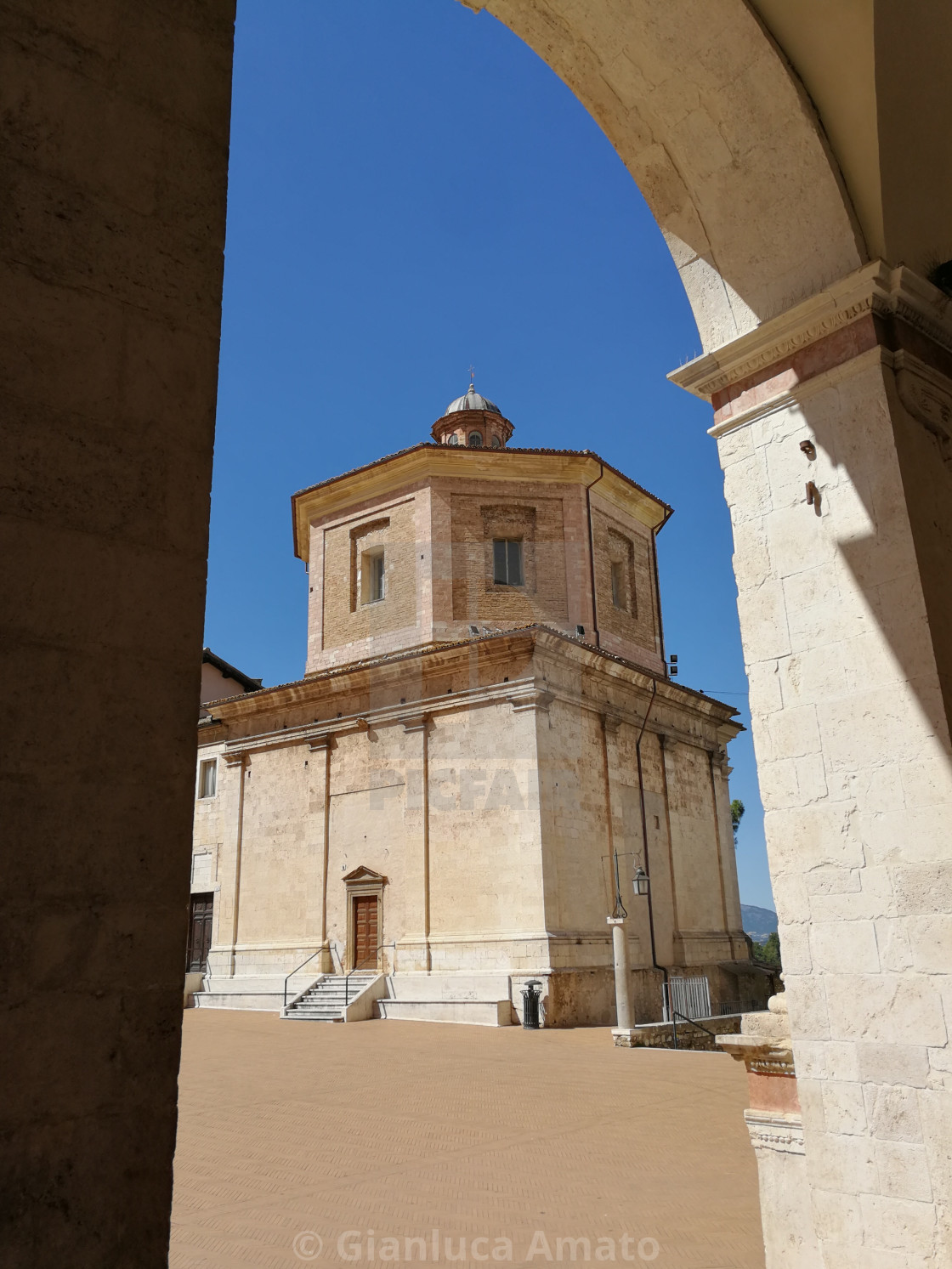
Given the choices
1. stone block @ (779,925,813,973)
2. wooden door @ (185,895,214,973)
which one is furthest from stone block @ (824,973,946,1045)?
wooden door @ (185,895,214,973)

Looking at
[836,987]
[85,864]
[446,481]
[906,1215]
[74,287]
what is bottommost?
[906,1215]

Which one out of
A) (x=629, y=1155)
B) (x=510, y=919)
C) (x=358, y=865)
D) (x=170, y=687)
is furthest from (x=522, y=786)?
(x=170, y=687)

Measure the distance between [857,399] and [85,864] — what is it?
456 centimetres

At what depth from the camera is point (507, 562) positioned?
2492 cm

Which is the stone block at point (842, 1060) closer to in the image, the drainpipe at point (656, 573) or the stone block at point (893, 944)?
the stone block at point (893, 944)

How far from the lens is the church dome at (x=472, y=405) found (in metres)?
29.5

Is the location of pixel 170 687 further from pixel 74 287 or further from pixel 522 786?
pixel 522 786

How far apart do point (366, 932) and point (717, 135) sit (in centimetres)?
1965

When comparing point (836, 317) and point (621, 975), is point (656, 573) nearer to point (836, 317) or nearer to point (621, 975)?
point (621, 975)

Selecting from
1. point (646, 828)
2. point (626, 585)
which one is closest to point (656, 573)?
point (626, 585)

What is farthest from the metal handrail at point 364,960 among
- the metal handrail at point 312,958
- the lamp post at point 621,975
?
the lamp post at point 621,975

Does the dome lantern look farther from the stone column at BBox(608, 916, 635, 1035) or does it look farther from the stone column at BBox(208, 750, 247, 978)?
the stone column at BBox(608, 916, 635, 1035)

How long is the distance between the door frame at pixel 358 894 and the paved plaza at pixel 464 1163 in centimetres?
791

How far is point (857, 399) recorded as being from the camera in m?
4.82
